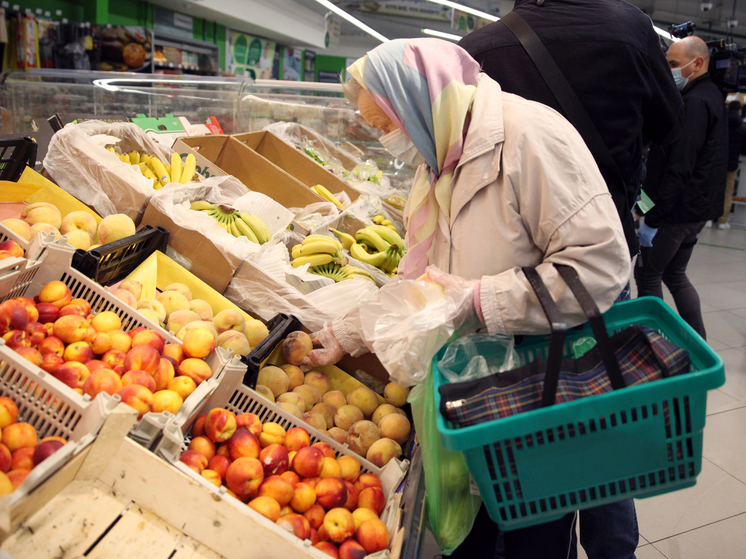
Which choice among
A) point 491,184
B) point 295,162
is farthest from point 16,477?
point 295,162

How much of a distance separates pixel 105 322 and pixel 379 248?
1.66 metres

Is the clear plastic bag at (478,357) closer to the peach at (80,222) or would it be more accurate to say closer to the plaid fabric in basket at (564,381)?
the plaid fabric in basket at (564,381)

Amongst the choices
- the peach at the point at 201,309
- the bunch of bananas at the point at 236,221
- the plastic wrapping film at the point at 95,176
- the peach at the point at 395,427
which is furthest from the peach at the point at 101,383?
the bunch of bananas at the point at 236,221

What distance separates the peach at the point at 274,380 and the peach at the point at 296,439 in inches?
9.9

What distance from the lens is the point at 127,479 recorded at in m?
1.05

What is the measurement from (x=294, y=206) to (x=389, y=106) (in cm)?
206

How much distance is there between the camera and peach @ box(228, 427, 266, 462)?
1307mm

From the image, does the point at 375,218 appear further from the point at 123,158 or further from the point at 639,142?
the point at 639,142

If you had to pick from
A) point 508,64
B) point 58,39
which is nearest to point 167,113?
point 508,64

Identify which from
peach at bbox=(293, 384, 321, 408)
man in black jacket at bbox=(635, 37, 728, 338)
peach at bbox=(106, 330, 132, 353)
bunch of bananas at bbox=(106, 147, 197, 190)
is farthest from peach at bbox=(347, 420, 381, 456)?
man in black jacket at bbox=(635, 37, 728, 338)

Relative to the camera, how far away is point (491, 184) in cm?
123

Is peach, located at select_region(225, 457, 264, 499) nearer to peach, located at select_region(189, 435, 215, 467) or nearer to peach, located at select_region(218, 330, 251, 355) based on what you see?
peach, located at select_region(189, 435, 215, 467)

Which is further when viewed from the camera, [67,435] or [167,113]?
[167,113]

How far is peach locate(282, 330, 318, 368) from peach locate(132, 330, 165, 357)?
0.48m
